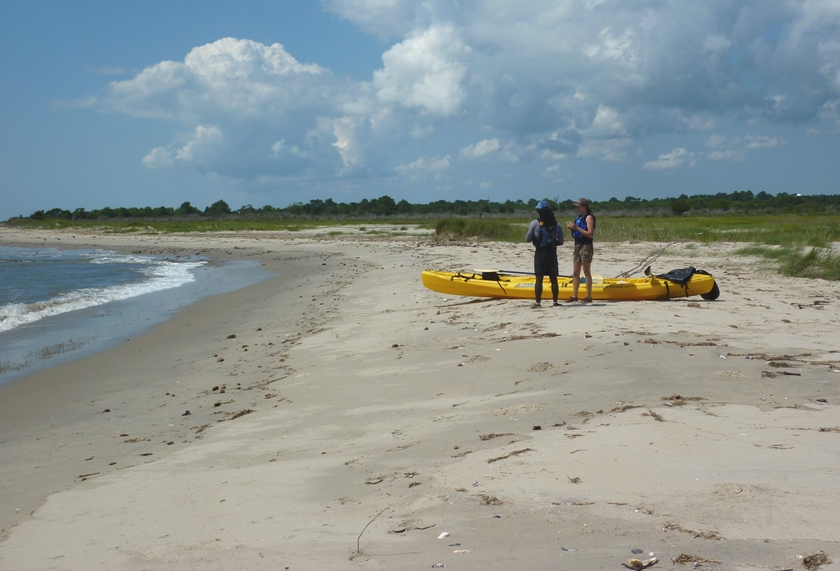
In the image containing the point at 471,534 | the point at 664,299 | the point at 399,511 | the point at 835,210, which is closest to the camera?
the point at 471,534

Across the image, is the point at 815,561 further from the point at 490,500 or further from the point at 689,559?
the point at 490,500

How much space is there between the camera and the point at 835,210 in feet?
203

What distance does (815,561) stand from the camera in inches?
110

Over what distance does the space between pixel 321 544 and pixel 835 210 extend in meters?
69.4

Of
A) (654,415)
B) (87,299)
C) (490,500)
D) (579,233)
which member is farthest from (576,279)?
(87,299)

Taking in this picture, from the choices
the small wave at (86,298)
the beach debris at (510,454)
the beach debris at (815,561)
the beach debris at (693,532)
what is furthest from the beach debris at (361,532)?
the small wave at (86,298)

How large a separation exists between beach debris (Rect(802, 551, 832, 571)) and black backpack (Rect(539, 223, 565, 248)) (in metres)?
7.48

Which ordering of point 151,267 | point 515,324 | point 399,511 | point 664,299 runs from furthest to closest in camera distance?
point 151,267, point 664,299, point 515,324, point 399,511

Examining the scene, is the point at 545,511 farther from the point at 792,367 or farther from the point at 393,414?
the point at 792,367

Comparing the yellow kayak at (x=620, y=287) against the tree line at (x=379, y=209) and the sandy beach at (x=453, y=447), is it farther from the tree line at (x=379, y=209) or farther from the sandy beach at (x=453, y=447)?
the tree line at (x=379, y=209)

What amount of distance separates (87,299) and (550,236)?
1256 cm

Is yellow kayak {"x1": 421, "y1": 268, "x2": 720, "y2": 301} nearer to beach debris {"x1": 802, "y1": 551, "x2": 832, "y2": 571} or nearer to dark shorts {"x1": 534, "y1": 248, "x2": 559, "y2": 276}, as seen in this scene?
dark shorts {"x1": 534, "y1": 248, "x2": 559, "y2": 276}

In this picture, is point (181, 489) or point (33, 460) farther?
point (33, 460)

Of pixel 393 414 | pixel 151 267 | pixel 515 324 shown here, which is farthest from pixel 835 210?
pixel 393 414
